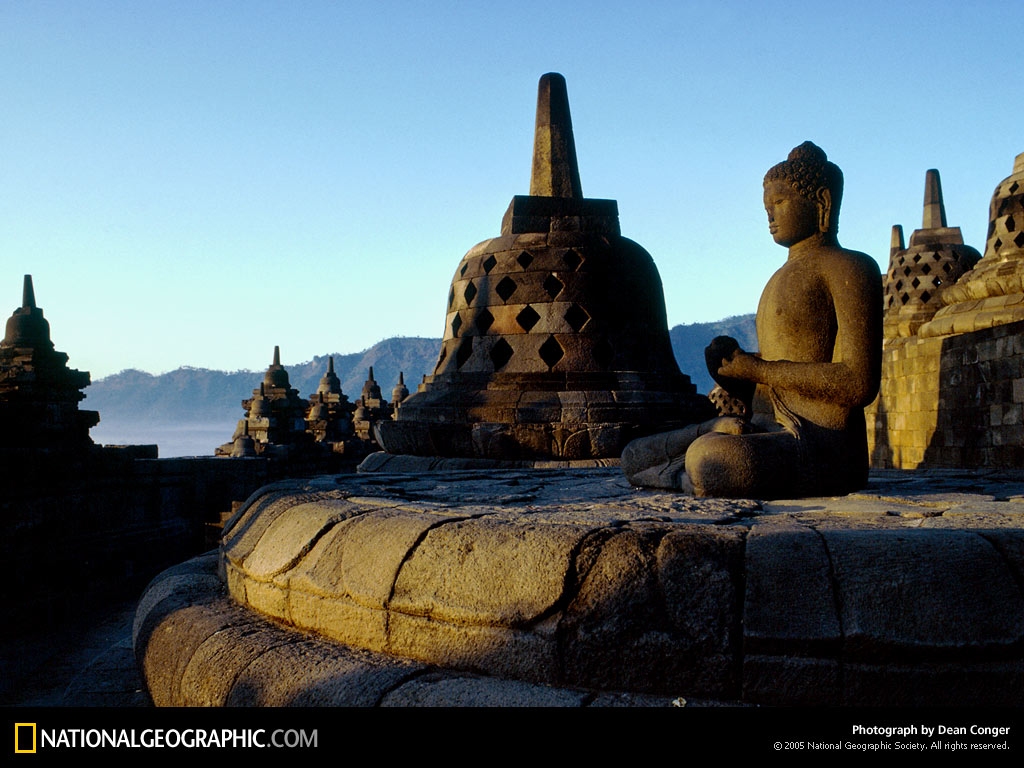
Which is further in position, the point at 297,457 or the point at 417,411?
the point at 297,457

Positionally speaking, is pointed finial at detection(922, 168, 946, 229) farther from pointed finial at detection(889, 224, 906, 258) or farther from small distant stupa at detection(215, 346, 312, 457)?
small distant stupa at detection(215, 346, 312, 457)

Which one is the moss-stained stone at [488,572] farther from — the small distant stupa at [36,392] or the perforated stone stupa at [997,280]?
the small distant stupa at [36,392]

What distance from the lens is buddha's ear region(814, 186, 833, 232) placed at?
3221mm

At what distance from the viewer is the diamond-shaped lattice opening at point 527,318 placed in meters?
5.87

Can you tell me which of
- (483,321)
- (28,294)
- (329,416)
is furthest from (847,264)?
(329,416)

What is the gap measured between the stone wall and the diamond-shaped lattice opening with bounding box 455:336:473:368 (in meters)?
3.64

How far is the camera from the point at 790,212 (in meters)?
3.24

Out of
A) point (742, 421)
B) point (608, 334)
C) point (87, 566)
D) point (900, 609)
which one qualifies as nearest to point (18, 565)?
point (87, 566)

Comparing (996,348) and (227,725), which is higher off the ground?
Result: (996,348)

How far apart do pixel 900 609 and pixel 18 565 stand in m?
7.74

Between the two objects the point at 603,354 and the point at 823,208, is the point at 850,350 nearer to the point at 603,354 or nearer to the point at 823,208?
the point at 823,208

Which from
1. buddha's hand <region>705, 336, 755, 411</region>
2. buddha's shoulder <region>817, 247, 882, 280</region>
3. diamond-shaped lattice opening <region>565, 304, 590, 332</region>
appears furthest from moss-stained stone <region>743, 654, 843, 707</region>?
Result: diamond-shaped lattice opening <region>565, 304, 590, 332</region>

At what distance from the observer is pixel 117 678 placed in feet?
9.90

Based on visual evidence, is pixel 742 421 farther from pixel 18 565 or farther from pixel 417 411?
pixel 18 565
